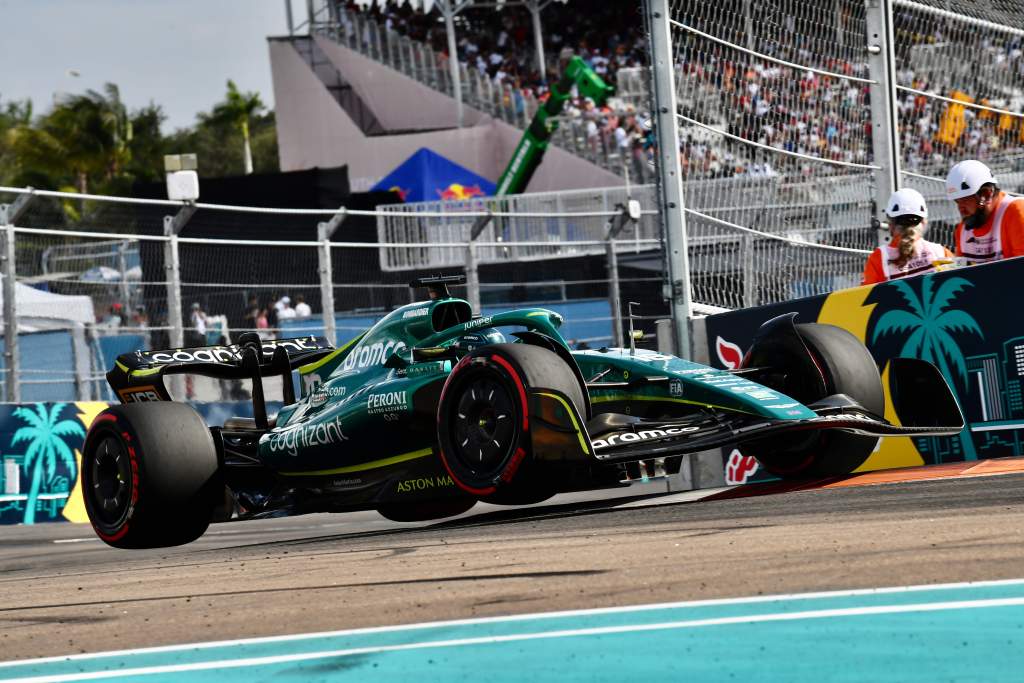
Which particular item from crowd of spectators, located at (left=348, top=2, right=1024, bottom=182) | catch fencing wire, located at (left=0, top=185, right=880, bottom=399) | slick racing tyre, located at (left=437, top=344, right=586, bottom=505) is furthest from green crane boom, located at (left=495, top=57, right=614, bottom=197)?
slick racing tyre, located at (left=437, top=344, right=586, bottom=505)

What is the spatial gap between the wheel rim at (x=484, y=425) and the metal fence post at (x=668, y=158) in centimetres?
342

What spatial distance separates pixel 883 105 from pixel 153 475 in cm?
561

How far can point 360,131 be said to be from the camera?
42.4 meters

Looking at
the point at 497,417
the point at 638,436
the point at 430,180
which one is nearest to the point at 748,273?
the point at 638,436

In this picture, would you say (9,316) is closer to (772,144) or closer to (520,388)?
(772,144)

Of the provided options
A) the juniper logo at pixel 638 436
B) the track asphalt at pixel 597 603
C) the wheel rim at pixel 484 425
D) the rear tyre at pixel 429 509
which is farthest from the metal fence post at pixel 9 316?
the juniper logo at pixel 638 436

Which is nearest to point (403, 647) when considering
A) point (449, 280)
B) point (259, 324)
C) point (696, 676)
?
point (696, 676)

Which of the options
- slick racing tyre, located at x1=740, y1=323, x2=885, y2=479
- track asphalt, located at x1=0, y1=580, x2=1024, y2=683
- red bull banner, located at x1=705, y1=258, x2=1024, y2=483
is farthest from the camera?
red bull banner, located at x1=705, y1=258, x2=1024, y2=483

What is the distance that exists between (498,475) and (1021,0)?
25.5ft

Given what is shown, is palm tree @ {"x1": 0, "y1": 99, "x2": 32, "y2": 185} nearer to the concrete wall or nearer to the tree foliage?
the tree foliage

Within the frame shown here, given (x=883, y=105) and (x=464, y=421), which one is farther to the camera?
(x=883, y=105)

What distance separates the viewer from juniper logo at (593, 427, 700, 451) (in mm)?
6566

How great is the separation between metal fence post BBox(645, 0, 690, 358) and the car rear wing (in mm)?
2578

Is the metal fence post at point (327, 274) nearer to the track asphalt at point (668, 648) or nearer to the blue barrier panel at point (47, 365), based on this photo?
the blue barrier panel at point (47, 365)
